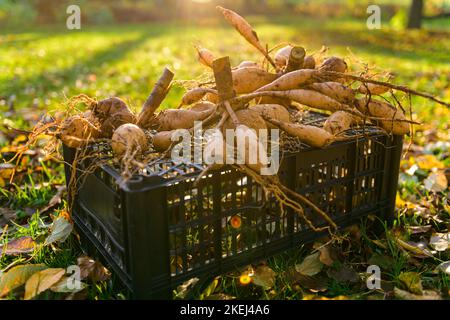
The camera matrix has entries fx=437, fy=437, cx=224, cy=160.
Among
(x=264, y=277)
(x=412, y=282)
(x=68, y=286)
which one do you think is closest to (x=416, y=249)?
(x=412, y=282)

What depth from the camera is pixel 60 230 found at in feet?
6.78

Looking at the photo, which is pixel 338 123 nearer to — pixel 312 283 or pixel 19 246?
pixel 312 283

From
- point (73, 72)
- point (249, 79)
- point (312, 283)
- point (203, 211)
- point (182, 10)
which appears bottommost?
point (312, 283)

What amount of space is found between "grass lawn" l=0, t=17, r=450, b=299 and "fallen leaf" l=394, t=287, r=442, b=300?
86mm

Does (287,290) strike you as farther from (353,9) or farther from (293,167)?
(353,9)

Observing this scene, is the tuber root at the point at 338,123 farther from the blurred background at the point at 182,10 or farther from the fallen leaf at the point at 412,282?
the blurred background at the point at 182,10

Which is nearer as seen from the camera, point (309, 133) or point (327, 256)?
point (309, 133)

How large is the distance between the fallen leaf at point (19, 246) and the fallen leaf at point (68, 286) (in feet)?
1.31

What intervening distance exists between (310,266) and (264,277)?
235 mm

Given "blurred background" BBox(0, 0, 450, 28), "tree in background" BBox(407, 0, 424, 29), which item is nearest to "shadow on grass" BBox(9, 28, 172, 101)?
"blurred background" BBox(0, 0, 450, 28)

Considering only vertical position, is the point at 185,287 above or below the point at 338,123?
below

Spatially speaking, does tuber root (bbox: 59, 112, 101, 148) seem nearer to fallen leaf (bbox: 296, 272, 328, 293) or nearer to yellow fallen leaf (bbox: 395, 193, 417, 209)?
fallen leaf (bbox: 296, 272, 328, 293)

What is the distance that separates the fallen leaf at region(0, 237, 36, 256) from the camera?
2029 mm
